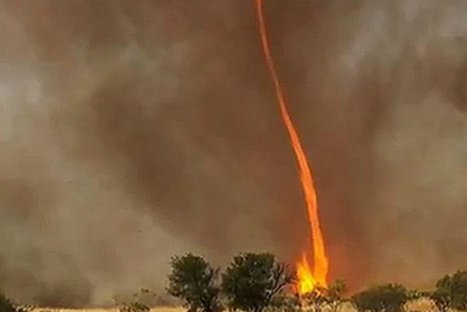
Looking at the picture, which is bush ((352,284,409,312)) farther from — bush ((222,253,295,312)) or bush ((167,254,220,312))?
bush ((167,254,220,312))

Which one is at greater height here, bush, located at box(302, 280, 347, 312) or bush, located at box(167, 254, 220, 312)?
bush, located at box(302, 280, 347, 312)

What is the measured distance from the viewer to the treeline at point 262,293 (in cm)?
833

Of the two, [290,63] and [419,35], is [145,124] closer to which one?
[290,63]

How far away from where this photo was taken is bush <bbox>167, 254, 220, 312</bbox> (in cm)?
845

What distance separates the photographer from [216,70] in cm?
1205

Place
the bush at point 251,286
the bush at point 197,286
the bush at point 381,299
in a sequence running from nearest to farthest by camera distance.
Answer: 1. the bush at point 251,286
2. the bush at point 197,286
3. the bush at point 381,299

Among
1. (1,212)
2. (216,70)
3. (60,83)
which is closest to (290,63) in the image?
(216,70)

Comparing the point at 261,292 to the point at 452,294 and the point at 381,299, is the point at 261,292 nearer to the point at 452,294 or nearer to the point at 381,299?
the point at 381,299

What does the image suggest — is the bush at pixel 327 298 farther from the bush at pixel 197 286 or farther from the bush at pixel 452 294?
the bush at pixel 197 286

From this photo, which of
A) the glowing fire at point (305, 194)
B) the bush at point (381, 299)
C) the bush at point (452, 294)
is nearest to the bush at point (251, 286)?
the bush at point (381, 299)

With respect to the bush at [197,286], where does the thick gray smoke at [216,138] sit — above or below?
above

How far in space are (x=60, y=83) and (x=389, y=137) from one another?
12.1 ft

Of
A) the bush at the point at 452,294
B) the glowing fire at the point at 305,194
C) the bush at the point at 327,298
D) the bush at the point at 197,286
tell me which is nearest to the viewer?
the bush at the point at 197,286

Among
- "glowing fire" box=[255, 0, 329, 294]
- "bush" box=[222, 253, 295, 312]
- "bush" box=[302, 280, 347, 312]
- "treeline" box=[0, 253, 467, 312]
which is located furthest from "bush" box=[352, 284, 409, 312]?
"bush" box=[222, 253, 295, 312]
